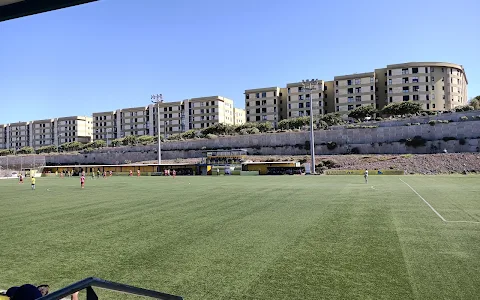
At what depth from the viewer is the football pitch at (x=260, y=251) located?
715 centimetres

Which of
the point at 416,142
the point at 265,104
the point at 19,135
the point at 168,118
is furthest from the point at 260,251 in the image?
the point at 19,135

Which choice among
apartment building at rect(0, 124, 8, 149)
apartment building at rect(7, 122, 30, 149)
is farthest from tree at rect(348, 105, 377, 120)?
apartment building at rect(0, 124, 8, 149)

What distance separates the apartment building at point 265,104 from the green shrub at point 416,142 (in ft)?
181

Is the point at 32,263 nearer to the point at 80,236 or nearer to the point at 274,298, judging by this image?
the point at 80,236

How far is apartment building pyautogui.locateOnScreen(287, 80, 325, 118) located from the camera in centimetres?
11000

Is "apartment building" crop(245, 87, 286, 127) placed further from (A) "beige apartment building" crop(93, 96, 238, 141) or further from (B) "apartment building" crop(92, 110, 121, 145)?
(B) "apartment building" crop(92, 110, 121, 145)

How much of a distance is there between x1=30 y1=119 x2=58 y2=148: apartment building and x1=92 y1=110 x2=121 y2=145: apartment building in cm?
2274

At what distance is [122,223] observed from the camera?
48.3ft

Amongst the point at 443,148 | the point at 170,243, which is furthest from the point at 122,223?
the point at 443,148

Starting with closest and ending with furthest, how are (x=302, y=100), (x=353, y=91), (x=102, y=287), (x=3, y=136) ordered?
(x=102, y=287) < (x=353, y=91) < (x=302, y=100) < (x=3, y=136)

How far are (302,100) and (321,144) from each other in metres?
36.7

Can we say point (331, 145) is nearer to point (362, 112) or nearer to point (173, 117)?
point (362, 112)

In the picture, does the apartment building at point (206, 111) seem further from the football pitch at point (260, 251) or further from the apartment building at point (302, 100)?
the football pitch at point (260, 251)

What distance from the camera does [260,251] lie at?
9867mm
